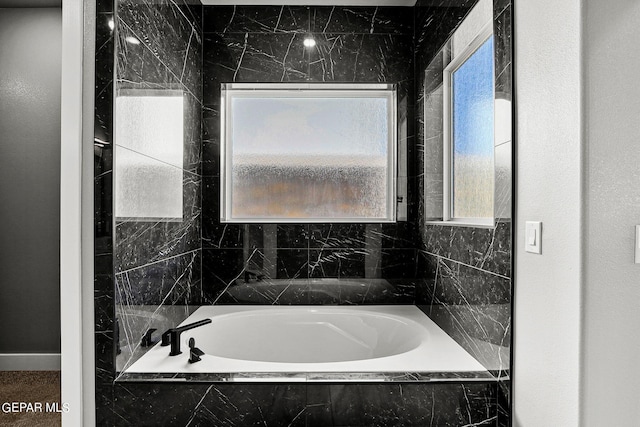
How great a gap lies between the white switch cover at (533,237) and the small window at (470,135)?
47 centimetres

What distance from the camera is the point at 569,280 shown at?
126cm

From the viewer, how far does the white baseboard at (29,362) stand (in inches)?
109

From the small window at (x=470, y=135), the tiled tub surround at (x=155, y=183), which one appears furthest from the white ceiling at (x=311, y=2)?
the small window at (x=470, y=135)

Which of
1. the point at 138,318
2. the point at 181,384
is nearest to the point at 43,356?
the point at 138,318

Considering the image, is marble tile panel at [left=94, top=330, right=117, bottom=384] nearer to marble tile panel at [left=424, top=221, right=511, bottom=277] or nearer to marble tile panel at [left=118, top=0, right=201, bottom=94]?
marble tile panel at [left=118, top=0, right=201, bottom=94]

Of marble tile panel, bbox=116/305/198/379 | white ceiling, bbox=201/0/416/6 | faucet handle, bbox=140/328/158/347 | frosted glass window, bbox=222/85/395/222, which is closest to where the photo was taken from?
marble tile panel, bbox=116/305/198/379

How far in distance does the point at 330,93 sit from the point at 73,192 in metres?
1.87

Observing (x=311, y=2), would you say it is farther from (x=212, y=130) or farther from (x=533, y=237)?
(x=533, y=237)

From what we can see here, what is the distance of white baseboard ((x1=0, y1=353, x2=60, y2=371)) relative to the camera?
2771 millimetres

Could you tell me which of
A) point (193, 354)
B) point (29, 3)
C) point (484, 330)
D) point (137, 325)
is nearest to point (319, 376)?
point (193, 354)

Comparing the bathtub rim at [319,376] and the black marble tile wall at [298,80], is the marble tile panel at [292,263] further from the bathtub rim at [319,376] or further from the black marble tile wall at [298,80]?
the bathtub rim at [319,376]

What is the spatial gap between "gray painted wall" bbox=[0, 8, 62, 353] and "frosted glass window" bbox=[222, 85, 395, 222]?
44.7 inches

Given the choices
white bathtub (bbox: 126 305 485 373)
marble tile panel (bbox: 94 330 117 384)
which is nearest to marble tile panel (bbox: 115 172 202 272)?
marble tile panel (bbox: 94 330 117 384)

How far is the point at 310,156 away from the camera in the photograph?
304cm
